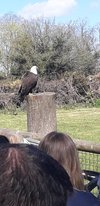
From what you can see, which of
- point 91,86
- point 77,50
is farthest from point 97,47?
point 91,86

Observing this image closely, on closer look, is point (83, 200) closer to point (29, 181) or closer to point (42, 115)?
point (29, 181)

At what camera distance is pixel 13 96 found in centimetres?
1934

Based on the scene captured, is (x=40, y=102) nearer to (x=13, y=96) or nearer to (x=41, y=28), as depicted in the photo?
(x=13, y=96)

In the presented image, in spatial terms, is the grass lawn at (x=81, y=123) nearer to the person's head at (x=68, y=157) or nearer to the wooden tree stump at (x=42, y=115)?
the wooden tree stump at (x=42, y=115)

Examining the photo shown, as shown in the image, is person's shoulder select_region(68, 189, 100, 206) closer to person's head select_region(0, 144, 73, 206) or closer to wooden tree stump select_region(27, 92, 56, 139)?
Result: person's head select_region(0, 144, 73, 206)

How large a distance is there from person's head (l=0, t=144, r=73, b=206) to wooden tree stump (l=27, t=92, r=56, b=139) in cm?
321

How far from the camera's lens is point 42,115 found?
16.2ft

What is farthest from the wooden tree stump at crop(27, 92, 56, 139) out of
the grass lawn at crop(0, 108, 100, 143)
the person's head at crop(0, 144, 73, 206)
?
A: the grass lawn at crop(0, 108, 100, 143)

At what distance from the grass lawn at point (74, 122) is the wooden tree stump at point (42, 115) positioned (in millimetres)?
5770

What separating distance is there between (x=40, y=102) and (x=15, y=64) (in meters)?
22.9

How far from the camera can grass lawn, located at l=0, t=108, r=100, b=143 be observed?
40.6ft

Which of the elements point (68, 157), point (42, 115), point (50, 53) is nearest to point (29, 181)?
point (68, 157)

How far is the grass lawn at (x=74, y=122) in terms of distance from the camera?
12381mm

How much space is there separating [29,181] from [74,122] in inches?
553
